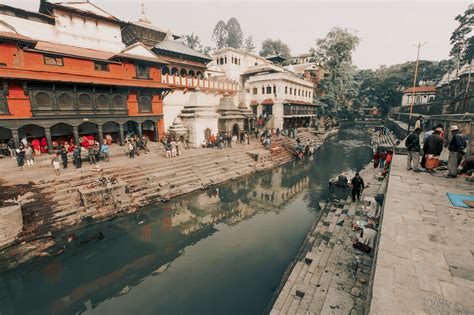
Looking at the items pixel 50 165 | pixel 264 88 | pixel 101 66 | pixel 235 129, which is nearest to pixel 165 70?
pixel 101 66

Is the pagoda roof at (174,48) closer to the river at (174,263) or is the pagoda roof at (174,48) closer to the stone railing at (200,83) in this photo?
the stone railing at (200,83)

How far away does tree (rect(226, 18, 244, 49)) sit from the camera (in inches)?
2736

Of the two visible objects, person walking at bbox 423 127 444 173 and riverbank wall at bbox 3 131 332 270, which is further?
riverbank wall at bbox 3 131 332 270

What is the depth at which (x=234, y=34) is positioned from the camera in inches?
2734

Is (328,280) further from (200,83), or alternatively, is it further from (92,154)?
(200,83)

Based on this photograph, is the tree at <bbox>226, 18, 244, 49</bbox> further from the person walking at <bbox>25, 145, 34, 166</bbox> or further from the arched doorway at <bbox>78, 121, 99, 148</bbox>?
the person walking at <bbox>25, 145, 34, 166</bbox>

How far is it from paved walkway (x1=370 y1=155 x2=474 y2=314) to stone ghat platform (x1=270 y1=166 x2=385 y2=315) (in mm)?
1820

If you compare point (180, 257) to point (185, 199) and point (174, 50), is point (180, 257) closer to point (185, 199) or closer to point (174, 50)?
point (185, 199)

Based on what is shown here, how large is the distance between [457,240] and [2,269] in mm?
14130

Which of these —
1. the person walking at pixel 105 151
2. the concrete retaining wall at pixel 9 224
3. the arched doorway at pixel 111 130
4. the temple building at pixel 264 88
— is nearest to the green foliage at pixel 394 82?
the temple building at pixel 264 88

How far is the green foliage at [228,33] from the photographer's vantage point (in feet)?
229

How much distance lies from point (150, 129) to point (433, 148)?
24212mm

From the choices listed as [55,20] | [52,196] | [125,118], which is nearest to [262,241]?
[52,196]

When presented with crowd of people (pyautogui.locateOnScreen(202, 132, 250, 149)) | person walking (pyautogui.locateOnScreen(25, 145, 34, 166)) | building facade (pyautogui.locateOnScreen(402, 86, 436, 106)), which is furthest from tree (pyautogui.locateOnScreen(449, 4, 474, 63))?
person walking (pyautogui.locateOnScreen(25, 145, 34, 166))
